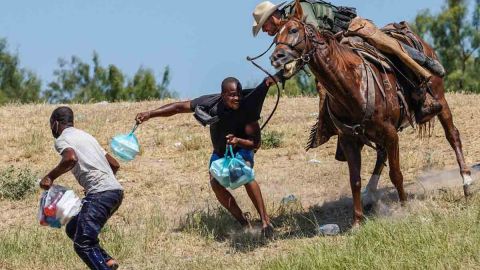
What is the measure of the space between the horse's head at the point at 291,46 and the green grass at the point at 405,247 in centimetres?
→ 167

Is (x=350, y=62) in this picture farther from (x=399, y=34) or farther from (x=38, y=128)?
(x=38, y=128)

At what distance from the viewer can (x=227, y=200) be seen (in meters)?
9.61

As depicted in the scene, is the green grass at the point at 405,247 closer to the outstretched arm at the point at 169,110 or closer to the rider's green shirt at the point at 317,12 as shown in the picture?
the outstretched arm at the point at 169,110

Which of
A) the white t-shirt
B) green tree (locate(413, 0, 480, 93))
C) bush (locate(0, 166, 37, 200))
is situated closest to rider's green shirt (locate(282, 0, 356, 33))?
the white t-shirt

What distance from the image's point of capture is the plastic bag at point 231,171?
29.4 ft

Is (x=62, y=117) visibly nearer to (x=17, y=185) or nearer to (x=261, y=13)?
(x=261, y=13)

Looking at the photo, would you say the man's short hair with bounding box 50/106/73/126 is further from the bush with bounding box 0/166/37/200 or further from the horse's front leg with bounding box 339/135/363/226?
the bush with bounding box 0/166/37/200

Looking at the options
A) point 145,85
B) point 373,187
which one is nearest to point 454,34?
point 145,85

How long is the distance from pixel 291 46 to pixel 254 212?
2.73 m

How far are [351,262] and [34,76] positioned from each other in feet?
140

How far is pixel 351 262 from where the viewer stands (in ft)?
23.9

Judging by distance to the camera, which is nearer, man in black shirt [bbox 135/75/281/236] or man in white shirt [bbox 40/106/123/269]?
man in white shirt [bbox 40/106/123/269]

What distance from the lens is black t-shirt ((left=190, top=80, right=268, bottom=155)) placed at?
9.12 meters

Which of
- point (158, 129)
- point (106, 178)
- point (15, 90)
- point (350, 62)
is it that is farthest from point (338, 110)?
point (15, 90)
